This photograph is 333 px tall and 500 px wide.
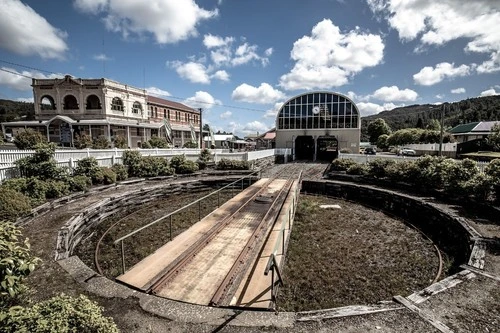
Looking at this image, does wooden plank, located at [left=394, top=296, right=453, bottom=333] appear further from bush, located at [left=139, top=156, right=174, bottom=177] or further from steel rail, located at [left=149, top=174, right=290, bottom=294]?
bush, located at [left=139, top=156, right=174, bottom=177]

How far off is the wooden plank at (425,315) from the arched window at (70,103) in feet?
134

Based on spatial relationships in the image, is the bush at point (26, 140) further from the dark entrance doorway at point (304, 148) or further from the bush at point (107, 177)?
the dark entrance doorway at point (304, 148)

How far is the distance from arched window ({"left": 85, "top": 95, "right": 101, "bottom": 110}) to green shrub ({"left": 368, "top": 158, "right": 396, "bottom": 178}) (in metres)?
34.2

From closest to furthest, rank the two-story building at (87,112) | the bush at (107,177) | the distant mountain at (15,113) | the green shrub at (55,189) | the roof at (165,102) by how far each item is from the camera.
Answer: the green shrub at (55,189) < the bush at (107,177) < the two-story building at (87,112) < the roof at (165,102) < the distant mountain at (15,113)

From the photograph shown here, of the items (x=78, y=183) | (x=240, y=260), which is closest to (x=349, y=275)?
(x=240, y=260)

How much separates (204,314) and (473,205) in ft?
38.6

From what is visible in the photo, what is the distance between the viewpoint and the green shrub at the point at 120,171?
15.6 metres

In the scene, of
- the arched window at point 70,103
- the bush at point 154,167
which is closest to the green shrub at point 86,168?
the bush at point 154,167

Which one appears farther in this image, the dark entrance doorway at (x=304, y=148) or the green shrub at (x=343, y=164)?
the dark entrance doorway at (x=304, y=148)

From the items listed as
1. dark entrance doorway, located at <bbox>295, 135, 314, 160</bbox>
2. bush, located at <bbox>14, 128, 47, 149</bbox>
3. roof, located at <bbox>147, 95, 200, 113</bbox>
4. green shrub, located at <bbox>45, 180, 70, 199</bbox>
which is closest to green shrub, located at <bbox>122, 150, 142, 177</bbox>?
green shrub, located at <bbox>45, 180, 70, 199</bbox>

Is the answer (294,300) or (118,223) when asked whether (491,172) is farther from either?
(118,223)

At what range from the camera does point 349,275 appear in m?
6.80

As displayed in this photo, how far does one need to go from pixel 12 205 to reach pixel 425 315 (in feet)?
37.9

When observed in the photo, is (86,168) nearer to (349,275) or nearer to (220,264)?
(220,264)
